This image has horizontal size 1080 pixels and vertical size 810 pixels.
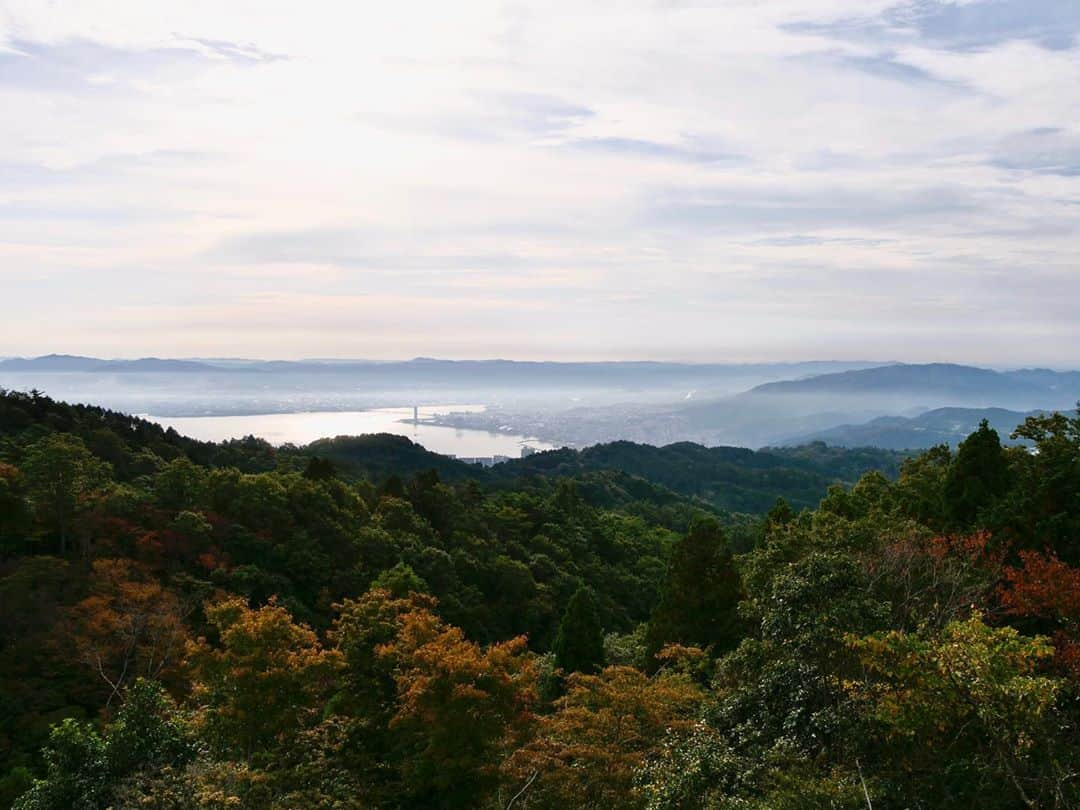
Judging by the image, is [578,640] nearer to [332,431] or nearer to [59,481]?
[59,481]

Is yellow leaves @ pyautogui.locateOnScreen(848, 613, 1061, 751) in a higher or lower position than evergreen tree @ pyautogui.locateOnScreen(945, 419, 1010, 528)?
lower

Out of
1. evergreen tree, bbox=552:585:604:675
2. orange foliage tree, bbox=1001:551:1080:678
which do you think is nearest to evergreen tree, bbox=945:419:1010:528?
orange foliage tree, bbox=1001:551:1080:678

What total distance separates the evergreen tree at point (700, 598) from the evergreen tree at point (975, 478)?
662 cm

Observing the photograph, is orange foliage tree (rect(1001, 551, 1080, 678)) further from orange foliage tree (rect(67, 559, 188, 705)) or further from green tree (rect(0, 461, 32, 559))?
green tree (rect(0, 461, 32, 559))

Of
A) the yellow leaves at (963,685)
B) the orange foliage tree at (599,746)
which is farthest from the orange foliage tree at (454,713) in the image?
the yellow leaves at (963,685)

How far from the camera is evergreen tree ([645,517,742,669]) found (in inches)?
749

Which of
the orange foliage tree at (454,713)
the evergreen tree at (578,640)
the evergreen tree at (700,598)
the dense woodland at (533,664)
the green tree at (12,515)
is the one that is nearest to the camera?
the dense woodland at (533,664)

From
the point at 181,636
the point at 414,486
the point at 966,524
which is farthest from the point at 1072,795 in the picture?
the point at 414,486

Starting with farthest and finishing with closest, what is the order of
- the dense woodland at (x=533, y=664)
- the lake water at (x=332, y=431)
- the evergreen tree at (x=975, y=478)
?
the lake water at (x=332, y=431) → the evergreen tree at (x=975, y=478) → the dense woodland at (x=533, y=664)

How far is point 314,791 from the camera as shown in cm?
1138

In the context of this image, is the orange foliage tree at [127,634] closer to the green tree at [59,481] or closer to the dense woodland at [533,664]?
the dense woodland at [533,664]

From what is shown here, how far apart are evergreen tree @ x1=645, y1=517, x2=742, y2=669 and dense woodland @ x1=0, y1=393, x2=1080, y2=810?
0.08 meters

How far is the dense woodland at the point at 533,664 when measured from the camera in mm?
8609

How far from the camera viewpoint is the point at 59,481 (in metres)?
22.4
